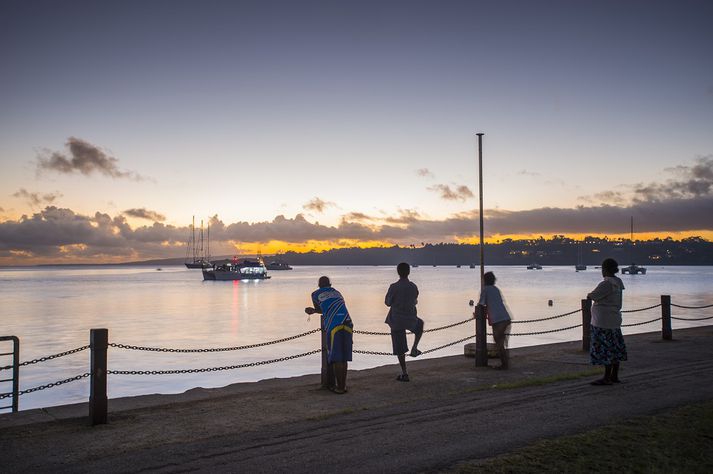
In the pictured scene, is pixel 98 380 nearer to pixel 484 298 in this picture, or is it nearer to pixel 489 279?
pixel 484 298

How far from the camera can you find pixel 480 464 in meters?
6.25

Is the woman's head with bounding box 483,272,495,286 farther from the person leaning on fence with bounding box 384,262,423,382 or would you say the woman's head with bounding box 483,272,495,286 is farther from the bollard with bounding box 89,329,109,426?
the bollard with bounding box 89,329,109,426

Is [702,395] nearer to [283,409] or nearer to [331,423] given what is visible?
[331,423]

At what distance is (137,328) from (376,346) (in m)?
21.2

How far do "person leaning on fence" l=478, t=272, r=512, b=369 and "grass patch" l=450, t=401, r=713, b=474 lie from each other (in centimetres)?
470

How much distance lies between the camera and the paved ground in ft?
21.7

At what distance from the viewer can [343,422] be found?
8.21m

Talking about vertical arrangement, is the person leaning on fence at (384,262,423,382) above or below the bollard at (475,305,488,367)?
above

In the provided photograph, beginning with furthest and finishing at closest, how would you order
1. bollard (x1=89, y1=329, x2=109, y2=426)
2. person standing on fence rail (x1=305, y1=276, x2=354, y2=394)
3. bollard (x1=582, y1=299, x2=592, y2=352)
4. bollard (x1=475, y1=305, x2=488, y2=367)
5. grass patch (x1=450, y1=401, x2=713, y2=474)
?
bollard (x1=582, y1=299, x2=592, y2=352), bollard (x1=475, y1=305, x2=488, y2=367), person standing on fence rail (x1=305, y1=276, x2=354, y2=394), bollard (x1=89, y1=329, x2=109, y2=426), grass patch (x1=450, y1=401, x2=713, y2=474)

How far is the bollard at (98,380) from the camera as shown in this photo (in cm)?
832

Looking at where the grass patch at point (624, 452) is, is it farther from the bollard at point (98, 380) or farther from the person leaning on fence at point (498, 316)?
the bollard at point (98, 380)

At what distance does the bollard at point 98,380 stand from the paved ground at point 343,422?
0.67 ft

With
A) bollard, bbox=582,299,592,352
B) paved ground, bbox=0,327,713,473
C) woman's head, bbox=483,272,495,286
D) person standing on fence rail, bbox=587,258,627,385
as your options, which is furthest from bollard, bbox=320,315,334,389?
bollard, bbox=582,299,592,352

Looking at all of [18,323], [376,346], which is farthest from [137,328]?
[376,346]
